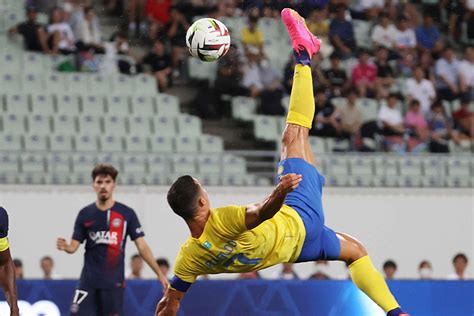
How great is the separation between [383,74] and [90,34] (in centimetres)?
431

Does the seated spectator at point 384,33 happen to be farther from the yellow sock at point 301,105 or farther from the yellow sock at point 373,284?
the yellow sock at point 373,284

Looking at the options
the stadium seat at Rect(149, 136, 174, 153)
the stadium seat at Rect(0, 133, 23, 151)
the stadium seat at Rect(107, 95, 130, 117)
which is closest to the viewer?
the stadium seat at Rect(0, 133, 23, 151)

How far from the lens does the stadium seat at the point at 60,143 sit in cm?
1723

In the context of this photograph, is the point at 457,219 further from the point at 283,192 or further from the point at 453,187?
the point at 283,192

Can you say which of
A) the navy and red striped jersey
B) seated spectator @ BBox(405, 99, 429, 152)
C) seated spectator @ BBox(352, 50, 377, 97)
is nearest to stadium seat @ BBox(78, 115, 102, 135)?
seated spectator @ BBox(352, 50, 377, 97)

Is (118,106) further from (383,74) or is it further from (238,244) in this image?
(238,244)

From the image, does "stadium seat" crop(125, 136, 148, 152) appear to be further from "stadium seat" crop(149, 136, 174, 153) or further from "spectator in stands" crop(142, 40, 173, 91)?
"spectator in stands" crop(142, 40, 173, 91)

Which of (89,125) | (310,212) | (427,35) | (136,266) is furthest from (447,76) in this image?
(310,212)

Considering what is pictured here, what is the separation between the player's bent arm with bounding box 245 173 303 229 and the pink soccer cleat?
176cm

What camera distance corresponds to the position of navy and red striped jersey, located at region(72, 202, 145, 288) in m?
12.1

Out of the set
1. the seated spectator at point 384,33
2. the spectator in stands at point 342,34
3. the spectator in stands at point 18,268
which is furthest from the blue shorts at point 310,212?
the seated spectator at point 384,33

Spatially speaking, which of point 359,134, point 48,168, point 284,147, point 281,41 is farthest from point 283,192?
point 281,41

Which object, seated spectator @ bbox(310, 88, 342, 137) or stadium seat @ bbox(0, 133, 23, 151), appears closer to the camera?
stadium seat @ bbox(0, 133, 23, 151)

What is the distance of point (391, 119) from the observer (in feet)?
61.1
